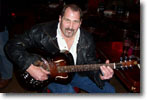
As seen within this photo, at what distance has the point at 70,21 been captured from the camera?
78.4 inches

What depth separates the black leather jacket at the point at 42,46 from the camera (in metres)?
1.94

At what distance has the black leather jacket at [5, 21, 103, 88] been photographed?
194 cm

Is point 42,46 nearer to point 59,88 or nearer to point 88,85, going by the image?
point 59,88

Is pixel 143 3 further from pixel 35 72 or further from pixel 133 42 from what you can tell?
pixel 35 72

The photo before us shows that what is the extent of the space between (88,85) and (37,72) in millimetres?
706

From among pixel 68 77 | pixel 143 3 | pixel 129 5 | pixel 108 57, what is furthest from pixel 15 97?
pixel 129 5

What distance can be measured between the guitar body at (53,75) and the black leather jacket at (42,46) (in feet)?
0.41

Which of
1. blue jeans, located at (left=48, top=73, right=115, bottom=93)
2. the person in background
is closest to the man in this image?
blue jeans, located at (left=48, top=73, right=115, bottom=93)

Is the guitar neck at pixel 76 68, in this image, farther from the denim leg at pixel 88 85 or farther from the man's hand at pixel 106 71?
the denim leg at pixel 88 85

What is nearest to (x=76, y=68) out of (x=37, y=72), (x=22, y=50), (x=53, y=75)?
(x=53, y=75)

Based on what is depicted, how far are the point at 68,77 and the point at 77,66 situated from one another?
0.19 meters

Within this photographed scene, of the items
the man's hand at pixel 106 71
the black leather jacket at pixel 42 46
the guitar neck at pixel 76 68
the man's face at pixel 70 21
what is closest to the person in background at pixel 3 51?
the black leather jacket at pixel 42 46

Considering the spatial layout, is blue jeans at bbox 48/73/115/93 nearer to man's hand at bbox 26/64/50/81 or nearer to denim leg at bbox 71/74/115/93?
denim leg at bbox 71/74/115/93

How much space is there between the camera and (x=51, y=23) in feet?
7.14
